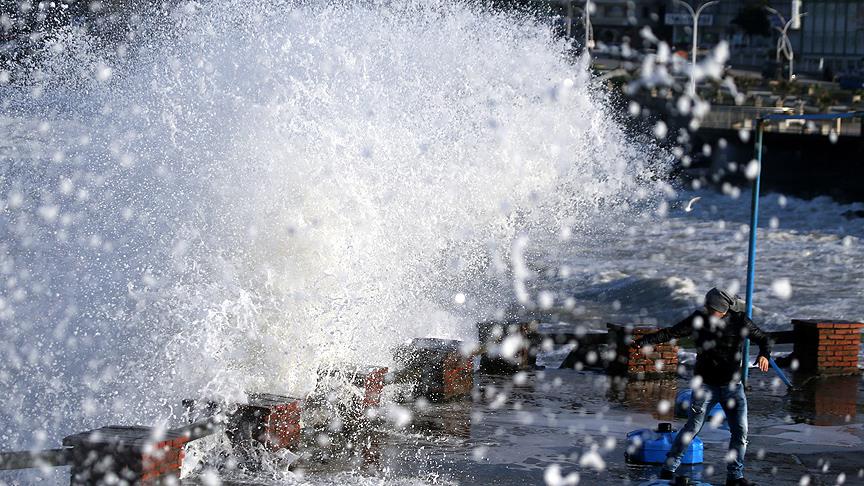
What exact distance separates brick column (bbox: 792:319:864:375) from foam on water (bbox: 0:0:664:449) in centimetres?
438

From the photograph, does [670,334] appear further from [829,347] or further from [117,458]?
[829,347]

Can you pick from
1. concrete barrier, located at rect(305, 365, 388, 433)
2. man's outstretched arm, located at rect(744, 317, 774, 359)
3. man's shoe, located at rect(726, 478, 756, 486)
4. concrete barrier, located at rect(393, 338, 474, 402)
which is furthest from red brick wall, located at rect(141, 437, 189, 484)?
concrete barrier, located at rect(393, 338, 474, 402)

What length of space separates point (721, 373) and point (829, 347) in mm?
5209

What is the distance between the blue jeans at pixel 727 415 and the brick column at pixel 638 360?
3873 millimetres

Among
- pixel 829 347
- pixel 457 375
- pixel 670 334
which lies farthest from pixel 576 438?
pixel 829 347

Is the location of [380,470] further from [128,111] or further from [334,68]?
[128,111]

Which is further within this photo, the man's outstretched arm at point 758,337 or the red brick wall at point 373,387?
the red brick wall at point 373,387

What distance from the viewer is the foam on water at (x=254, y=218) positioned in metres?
10.1

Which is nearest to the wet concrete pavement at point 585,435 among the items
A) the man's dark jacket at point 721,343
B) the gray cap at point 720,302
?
the man's dark jacket at point 721,343

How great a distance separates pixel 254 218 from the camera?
11.8 m

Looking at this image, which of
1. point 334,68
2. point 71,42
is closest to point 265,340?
point 334,68

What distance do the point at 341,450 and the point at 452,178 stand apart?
8.56m

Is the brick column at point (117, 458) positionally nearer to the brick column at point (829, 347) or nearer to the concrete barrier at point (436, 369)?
the concrete barrier at point (436, 369)

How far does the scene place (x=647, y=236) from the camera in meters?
37.6
